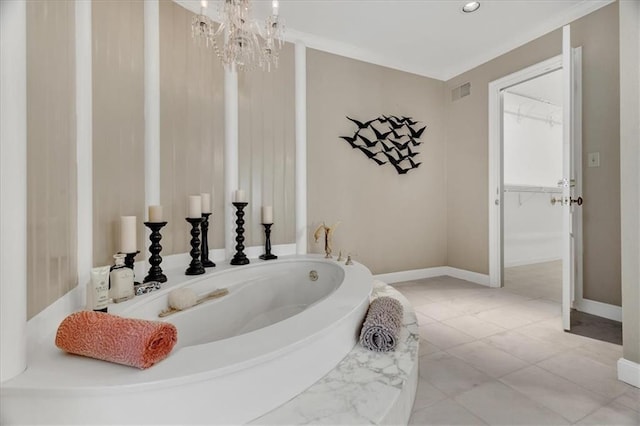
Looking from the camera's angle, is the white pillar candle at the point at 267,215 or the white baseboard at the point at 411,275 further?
the white baseboard at the point at 411,275

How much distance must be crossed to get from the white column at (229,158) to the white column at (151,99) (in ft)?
1.88

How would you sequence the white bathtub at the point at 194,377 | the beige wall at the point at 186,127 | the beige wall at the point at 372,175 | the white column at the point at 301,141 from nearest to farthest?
the white bathtub at the point at 194,377
the beige wall at the point at 186,127
the white column at the point at 301,141
the beige wall at the point at 372,175

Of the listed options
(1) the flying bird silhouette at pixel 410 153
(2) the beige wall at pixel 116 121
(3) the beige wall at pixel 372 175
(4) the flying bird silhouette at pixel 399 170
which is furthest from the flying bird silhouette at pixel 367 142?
(2) the beige wall at pixel 116 121

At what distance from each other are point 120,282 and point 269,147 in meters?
1.65

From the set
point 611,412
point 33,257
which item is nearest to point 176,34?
point 33,257

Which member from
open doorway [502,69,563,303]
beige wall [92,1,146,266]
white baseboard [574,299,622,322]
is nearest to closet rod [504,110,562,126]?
open doorway [502,69,563,303]

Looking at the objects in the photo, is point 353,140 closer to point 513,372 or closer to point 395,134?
point 395,134

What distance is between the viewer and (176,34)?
6.65 ft

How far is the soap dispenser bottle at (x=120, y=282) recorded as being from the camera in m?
1.28

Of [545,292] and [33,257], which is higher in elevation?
[33,257]

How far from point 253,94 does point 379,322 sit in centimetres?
211

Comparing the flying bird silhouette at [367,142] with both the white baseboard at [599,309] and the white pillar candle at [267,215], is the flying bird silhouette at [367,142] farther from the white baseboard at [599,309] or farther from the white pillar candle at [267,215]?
the white baseboard at [599,309]

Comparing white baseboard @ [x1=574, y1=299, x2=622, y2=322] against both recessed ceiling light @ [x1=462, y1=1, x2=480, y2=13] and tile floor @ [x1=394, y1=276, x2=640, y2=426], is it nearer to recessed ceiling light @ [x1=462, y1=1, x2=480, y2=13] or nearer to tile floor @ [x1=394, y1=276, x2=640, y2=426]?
tile floor @ [x1=394, y1=276, x2=640, y2=426]

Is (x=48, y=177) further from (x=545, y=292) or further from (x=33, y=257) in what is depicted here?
(x=545, y=292)
